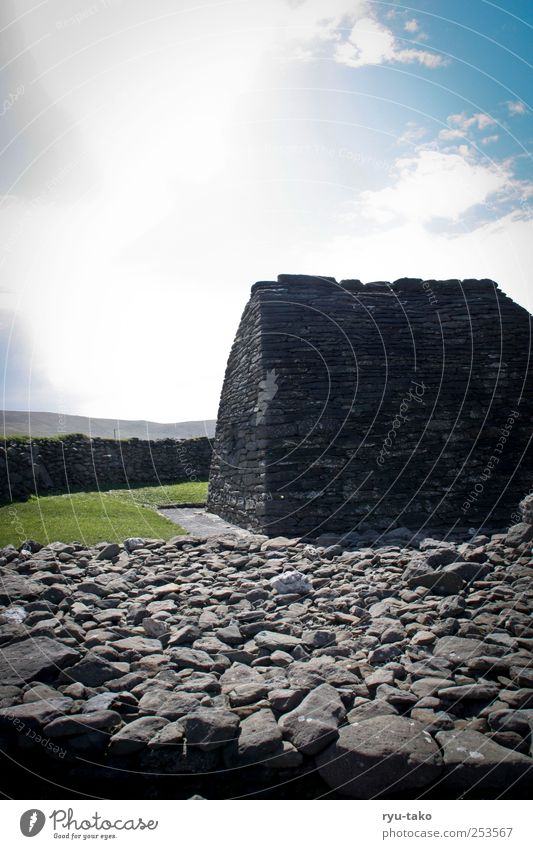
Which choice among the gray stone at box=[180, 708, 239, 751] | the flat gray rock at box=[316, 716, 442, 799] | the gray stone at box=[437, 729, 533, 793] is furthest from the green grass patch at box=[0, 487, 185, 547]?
the gray stone at box=[437, 729, 533, 793]

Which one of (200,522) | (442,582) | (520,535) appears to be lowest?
(200,522)

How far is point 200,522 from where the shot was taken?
42.6 feet

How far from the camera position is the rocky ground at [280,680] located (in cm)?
297

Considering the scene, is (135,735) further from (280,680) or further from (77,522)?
(77,522)

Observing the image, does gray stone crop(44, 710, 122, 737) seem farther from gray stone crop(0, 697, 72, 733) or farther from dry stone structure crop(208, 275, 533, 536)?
dry stone structure crop(208, 275, 533, 536)

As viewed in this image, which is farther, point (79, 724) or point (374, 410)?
point (374, 410)

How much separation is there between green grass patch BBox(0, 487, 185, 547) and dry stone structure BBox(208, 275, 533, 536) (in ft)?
6.79

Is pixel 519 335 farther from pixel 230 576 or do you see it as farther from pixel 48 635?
pixel 48 635

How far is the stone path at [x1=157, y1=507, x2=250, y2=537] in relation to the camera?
11.1 metres

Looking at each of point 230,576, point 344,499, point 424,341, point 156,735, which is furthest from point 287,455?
point 156,735

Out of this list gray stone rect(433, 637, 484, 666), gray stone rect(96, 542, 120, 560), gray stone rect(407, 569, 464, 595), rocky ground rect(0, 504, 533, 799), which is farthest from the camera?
gray stone rect(96, 542, 120, 560)

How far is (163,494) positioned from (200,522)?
7.43m

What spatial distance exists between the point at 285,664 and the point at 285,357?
813cm

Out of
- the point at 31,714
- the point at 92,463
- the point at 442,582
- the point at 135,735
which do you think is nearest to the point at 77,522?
the point at 31,714
